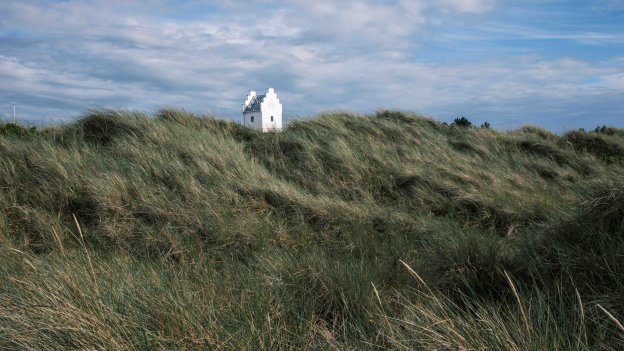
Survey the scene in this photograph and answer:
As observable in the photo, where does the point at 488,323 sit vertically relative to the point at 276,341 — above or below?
above

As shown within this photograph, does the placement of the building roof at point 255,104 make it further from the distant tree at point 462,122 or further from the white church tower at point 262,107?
the distant tree at point 462,122

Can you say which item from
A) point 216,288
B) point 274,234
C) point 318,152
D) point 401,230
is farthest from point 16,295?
point 318,152

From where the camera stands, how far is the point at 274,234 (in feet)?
22.6

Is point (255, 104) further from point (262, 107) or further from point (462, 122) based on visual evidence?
point (462, 122)

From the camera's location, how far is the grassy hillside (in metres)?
3.13

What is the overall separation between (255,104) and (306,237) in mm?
20095

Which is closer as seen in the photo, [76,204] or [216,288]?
[216,288]

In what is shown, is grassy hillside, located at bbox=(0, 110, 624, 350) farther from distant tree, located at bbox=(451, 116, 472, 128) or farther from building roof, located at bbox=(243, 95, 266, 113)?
building roof, located at bbox=(243, 95, 266, 113)

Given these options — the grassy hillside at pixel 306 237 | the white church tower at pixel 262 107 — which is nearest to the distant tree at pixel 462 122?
the grassy hillside at pixel 306 237

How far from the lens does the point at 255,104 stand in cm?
2645

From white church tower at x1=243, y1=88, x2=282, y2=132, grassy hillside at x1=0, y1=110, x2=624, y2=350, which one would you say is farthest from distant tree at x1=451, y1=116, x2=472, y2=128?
white church tower at x1=243, y1=88, x2=282, y2=132

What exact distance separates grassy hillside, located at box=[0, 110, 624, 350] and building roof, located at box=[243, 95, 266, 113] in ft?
37.2

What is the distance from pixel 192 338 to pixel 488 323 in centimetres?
149

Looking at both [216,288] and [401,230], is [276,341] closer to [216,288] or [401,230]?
[216,288]
